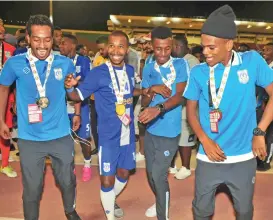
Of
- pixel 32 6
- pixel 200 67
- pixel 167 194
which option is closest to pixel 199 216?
pixel 167 194

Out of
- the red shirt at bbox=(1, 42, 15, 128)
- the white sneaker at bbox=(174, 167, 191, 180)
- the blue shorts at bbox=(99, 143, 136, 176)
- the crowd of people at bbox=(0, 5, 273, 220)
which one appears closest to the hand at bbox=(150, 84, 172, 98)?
the crowd of people at bbox=(0, 5, 273, 220)

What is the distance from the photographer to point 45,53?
11.3 ft

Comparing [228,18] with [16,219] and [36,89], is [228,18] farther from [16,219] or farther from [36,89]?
[16,219]

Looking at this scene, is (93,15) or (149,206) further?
(93,15)

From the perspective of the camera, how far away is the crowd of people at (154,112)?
2938mm

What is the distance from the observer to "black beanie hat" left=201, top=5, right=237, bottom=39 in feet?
9.30

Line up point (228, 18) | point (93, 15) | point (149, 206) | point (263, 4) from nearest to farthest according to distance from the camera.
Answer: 1. point (228, 18)
2. point (149, 206)
3. point (263, 4)
4. point (93, 15)

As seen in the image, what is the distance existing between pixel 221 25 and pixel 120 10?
133 feet

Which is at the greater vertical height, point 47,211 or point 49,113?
point 49,113

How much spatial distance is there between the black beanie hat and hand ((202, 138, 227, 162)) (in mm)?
818

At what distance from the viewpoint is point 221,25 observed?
9.32 feet

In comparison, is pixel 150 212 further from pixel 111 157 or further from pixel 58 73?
Result: pixel 58 73

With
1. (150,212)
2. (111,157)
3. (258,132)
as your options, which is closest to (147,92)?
(111,157)

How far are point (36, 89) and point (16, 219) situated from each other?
167 centimetres
